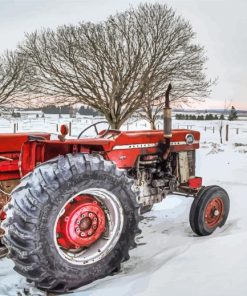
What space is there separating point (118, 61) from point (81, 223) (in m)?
17.4

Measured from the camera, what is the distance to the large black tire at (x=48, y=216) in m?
2.64

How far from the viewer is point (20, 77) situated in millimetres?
23875

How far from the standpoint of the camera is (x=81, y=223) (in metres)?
3.11

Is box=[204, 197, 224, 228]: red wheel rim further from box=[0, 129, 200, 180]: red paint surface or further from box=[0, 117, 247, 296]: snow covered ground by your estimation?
box=[0, 129, 200, 180]: red paint surface

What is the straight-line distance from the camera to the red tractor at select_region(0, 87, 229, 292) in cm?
267

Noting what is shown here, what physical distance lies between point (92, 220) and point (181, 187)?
2.10 metres

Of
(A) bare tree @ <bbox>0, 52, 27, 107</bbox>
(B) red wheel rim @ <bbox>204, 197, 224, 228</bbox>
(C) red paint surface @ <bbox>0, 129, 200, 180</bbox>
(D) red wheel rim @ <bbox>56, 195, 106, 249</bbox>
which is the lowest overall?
(B) red wheel rim @ <bbox>204, 197, 224, 228</bbox>

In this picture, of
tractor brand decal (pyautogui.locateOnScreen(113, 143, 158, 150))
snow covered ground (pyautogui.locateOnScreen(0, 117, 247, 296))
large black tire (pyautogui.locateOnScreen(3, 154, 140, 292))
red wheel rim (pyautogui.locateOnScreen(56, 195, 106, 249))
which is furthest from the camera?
tractor brand decal (pyautogui.locateOnScreen(113, 143, 158, 150))

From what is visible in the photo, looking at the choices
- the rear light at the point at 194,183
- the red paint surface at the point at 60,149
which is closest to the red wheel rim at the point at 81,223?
the red paint surface at the point at 60,149

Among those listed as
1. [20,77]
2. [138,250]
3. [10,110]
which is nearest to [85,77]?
[20,77]

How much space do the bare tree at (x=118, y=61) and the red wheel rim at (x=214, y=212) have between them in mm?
15037

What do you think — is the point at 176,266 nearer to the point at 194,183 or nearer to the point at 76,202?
the point at 76,202

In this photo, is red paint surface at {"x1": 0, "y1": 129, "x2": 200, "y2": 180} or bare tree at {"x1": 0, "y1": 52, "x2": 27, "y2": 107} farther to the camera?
bare tree at {"x1": 0, "y1": 52, "x2": 27, "y2": 107}

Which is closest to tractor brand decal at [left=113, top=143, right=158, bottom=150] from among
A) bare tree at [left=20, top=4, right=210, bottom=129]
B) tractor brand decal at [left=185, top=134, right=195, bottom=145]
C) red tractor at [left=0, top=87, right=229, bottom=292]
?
red tractor at [left=0, top=87, right=229, bottom=292]
